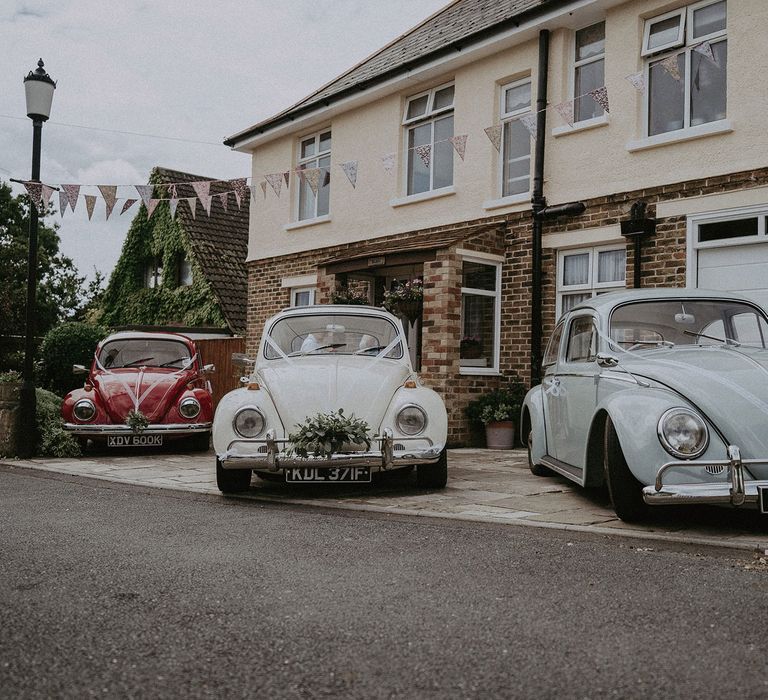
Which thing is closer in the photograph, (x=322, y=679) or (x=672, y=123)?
(x=322, y=679)

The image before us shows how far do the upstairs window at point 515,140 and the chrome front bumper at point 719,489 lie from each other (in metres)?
8.23

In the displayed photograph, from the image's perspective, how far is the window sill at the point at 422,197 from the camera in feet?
43.0

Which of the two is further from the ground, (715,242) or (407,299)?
(715,242)

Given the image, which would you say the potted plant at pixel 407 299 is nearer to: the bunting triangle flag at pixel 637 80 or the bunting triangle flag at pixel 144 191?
the bunting triangle flag at pixel 144 191

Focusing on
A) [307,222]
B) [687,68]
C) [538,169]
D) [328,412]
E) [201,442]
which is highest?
[687,68]

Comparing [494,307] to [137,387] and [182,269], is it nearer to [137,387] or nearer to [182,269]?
[137,387]

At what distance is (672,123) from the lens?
10.5m

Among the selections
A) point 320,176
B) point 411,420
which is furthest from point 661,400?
point 320,176

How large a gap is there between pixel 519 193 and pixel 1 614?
1030cm

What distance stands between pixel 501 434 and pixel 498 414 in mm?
292

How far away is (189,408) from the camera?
1045cm

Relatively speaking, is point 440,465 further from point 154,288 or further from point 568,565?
point 154,288

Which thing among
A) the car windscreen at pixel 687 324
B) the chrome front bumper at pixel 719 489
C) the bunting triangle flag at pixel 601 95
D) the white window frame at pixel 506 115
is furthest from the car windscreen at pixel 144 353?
the chrome front bumper at pixel 719 489

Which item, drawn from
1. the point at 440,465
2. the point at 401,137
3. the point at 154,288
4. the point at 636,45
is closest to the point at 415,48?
the point at 401,137
